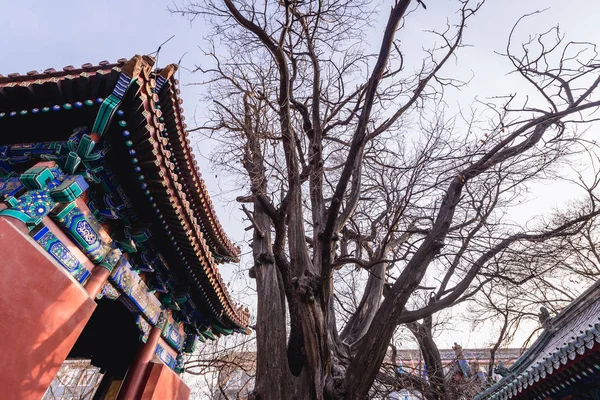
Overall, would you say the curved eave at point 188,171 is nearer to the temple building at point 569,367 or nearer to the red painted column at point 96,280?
the red painted column at point 96,280

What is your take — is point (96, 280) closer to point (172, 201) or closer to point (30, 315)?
point (30, 315)

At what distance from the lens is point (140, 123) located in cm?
292

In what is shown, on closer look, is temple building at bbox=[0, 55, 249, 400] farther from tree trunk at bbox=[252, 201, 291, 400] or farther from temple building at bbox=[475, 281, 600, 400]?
temple building at bbox=[475, 281, 600, 400]

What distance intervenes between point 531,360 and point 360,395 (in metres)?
5.44

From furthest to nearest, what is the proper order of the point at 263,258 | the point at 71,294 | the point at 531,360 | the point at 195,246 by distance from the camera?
the point at 531,360, the point at 263,258, the point at 195,246, the point at 71,294

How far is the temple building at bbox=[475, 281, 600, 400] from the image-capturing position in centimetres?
386

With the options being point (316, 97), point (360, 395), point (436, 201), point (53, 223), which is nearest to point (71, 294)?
point (53, 223)

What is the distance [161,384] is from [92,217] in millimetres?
2376

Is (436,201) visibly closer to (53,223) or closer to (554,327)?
(554,327)

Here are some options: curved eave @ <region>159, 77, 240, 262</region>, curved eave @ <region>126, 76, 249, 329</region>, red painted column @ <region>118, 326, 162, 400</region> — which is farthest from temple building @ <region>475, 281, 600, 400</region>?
red painted column @ <region>118, 326, 162, 400</region>

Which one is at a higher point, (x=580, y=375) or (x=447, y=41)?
(x=447, y=41)

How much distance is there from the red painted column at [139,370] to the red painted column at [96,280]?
134 centimetres

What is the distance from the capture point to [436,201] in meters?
5.11

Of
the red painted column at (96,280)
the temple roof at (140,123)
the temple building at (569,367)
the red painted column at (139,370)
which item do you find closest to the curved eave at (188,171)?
the temple roof at (140,123)
